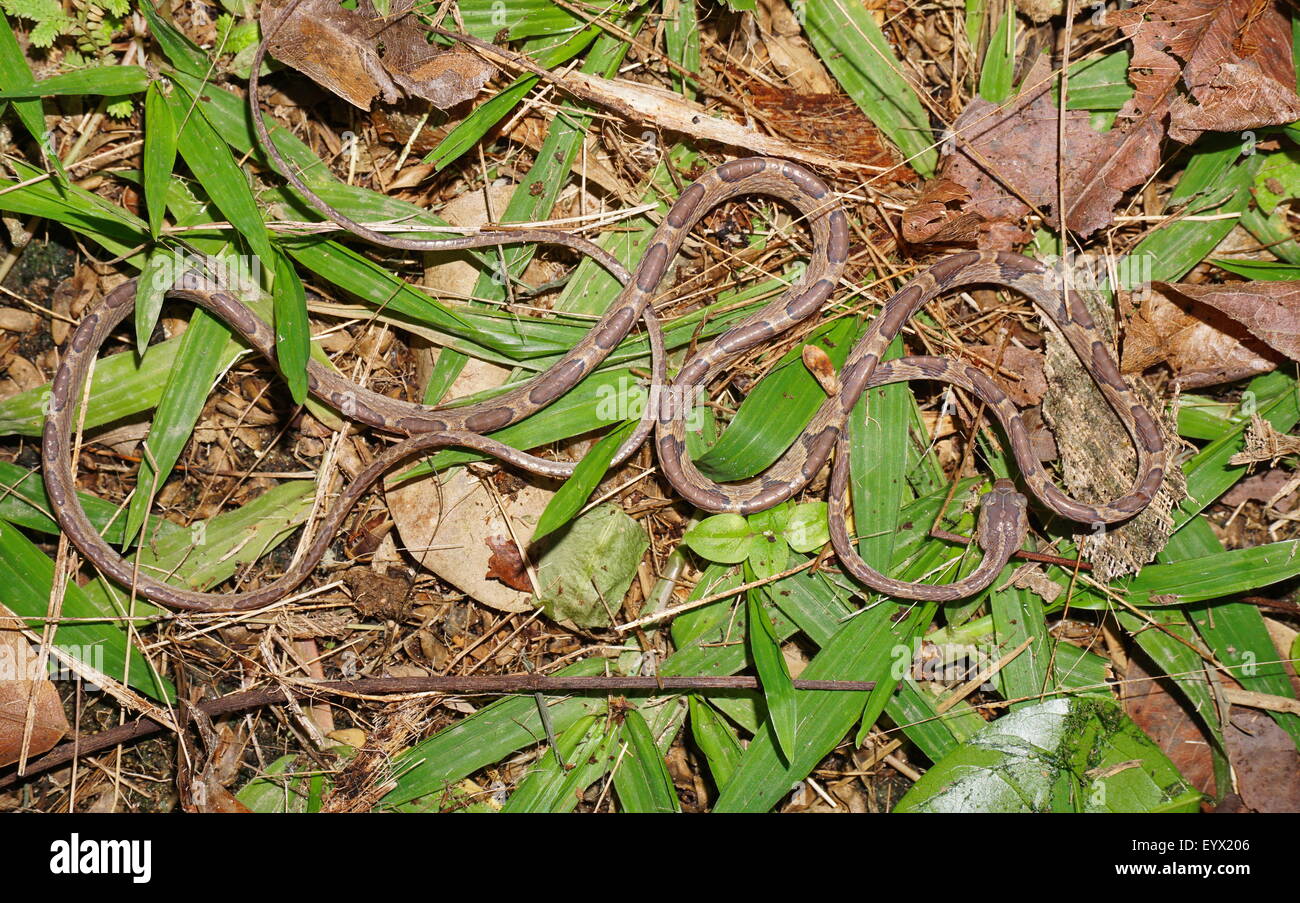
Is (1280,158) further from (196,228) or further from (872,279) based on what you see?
(196,228)

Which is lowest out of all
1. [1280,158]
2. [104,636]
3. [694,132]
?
[104,636]

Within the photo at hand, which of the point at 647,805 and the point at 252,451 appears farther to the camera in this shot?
the point at 252,451

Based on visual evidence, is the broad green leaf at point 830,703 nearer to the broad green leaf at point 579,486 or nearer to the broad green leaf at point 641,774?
the broad green leaf at point 641,774

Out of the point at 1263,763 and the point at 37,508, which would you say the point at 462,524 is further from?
the point at 1263,763

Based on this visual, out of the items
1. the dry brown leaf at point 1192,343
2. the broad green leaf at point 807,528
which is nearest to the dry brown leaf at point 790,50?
the dry brown leaf at point 1192,343

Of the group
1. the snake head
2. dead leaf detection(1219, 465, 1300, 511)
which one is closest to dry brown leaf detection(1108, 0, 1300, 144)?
dead leaf detection(1219, 465, 1300, 511)

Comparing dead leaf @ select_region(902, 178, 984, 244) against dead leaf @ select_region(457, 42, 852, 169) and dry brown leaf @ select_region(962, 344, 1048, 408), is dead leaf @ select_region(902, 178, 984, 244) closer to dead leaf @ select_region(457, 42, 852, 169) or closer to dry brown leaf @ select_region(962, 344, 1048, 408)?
dead leaf @ select_region(457, 42, 852, 169)

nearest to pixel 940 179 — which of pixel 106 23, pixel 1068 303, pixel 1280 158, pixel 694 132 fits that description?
pixel 1068 303
